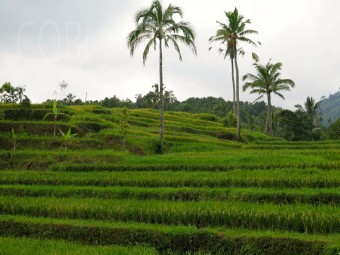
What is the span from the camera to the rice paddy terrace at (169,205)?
Result: 299 inches

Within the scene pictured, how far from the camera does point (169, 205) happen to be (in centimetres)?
985

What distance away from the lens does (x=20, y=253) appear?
668 cm

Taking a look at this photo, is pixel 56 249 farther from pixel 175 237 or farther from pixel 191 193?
pixel 191 193

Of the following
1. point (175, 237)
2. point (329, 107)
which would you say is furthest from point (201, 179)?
point (329, 107)

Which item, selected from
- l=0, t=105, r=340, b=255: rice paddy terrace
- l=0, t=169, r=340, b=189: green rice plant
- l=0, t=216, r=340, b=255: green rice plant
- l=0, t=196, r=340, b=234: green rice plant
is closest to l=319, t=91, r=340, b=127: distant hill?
l=0, t=105, r=340, b=255: rice paddy terrace

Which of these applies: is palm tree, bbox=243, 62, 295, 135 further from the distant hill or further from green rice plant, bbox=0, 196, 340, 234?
the distant hill

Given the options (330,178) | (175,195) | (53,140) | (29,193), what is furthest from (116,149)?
(330,178)

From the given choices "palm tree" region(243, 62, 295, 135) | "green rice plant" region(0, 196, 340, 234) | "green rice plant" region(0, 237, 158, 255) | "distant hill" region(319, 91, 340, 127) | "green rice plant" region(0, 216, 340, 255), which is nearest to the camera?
"green rice plant" region(0, 237, 158, 255)

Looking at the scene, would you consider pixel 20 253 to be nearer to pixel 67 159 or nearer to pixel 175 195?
pixel 175 195

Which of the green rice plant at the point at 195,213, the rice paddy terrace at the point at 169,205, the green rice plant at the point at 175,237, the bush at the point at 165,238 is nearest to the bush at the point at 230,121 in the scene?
the rice paddy terrace at the point at 169,205

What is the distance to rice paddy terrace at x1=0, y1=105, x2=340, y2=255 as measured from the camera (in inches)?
299

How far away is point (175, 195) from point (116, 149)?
1280 centimetres

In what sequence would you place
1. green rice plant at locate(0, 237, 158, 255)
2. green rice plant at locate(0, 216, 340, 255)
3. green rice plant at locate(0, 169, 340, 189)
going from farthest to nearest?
green rice plant at locate(0, 169, 340, 189)
green rice plant at locate(0, 216, 340, 255)
green rice plant at locate(0, 237, 158, 255)

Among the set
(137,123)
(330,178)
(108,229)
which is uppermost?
(137,123)
